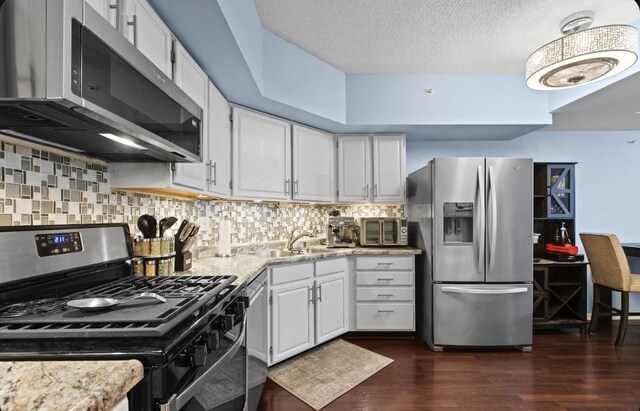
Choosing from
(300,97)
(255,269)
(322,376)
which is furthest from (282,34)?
(322,376)

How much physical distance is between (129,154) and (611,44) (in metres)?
2.73

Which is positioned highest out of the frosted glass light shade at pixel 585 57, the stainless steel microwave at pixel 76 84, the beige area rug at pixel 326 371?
the frosted glass light shade at pixel 585 57

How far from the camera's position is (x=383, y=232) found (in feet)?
11.0

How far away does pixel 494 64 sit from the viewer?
3.03 metres

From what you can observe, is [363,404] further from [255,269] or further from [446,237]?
[446,237]

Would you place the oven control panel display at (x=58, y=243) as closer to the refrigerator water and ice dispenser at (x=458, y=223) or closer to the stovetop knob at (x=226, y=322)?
the stovetop knob at (x=226, y=322)

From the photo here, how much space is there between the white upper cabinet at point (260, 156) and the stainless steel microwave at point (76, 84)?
1262 millimetres

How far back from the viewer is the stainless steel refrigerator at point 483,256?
2.87 m

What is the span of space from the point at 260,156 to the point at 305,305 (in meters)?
1.34

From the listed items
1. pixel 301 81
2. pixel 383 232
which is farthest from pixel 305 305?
pixel 301 81

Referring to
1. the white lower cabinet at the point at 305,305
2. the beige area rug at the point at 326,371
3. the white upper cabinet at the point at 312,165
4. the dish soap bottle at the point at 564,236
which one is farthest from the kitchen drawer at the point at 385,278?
the dish soap bottle at the point at 564,236

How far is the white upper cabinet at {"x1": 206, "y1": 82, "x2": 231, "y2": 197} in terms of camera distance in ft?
→ 7.07

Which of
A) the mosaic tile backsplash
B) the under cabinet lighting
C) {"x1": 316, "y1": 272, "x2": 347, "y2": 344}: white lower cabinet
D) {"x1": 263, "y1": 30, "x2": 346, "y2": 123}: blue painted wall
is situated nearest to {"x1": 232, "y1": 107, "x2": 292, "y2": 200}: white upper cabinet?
{"x1": 263, "y1": 30, "x2": 346, "y2": 123}: blue painted wall

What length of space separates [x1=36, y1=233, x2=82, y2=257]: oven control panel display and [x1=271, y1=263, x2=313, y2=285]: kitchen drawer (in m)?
1.34
